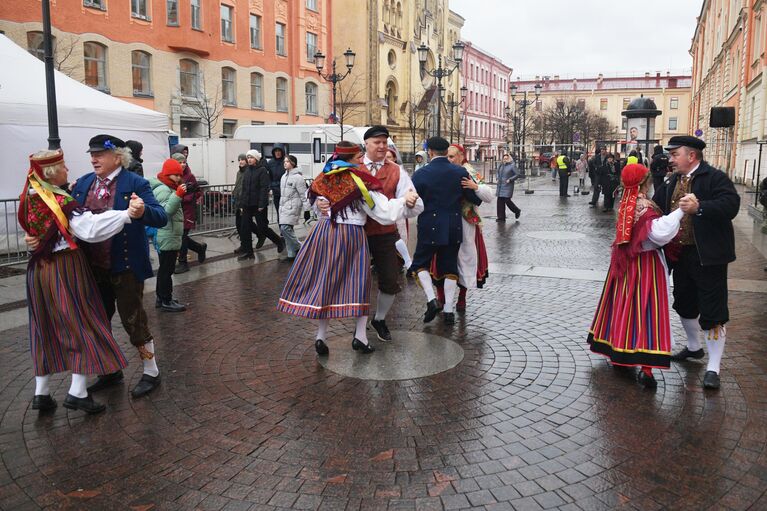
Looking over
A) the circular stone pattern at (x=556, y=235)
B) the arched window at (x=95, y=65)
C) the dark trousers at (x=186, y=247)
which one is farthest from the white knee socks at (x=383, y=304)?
the arched window at (x=95, y=65)

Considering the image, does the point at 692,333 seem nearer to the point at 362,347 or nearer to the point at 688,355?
the point at 688,355

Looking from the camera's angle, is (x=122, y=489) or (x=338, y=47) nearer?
(x=122, y=489)

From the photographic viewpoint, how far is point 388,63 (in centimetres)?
5347

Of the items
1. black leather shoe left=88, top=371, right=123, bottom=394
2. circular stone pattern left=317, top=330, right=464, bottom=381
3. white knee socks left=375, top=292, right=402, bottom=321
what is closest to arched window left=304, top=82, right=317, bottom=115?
white knee socks left=375, top=292, right=402, bottom=321

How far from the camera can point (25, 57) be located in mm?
13023

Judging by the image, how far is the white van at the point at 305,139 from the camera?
24594mm

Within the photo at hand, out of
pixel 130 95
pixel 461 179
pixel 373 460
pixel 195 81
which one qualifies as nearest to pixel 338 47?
pixel 195 81

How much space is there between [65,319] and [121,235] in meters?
0.71

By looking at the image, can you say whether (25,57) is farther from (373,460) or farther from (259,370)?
(373,460)

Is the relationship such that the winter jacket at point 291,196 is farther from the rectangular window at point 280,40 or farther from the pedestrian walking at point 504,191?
the rectangular window at point 280,40

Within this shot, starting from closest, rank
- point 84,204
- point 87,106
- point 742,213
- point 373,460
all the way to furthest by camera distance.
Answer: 1. point 373,460
2. point 84,204
3. point 87,106
4. point 742,213

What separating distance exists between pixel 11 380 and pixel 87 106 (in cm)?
851

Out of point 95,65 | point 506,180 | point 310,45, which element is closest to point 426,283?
point 506,180

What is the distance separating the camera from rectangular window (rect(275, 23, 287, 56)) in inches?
1540
